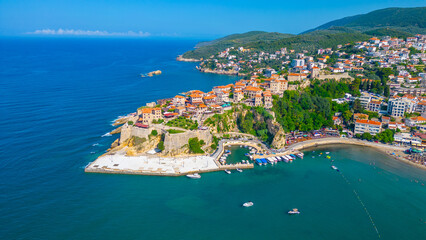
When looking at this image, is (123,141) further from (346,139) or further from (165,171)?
(346,139)

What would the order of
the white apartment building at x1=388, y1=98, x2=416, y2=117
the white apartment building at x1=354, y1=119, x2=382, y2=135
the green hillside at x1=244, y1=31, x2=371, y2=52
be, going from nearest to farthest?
the white apartment building at x1=354, y1=119, x2=382, y2=135 < the white apartment building at x1=388, y1=98, x2=416, y2=117 < the green hillside at x1=244, y1=31, x2=371, y2=52

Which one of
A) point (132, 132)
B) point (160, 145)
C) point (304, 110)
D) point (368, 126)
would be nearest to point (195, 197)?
point (160, 145)

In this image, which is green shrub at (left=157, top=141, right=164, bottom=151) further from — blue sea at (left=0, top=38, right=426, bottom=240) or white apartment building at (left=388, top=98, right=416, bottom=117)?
white apartment building at (left=388, top=98, right=416, bottom=117)

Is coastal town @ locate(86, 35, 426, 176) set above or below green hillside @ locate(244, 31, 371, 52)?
below

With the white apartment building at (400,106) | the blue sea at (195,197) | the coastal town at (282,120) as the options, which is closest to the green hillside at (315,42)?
the coastal town at (282,120)

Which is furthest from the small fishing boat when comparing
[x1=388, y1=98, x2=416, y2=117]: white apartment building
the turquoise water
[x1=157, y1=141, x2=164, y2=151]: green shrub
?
[x1=388, y1=98, x2=416, y2=117]: white apartment building

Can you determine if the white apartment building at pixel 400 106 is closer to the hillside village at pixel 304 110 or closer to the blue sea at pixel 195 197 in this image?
the hillside village at pixel 304 110

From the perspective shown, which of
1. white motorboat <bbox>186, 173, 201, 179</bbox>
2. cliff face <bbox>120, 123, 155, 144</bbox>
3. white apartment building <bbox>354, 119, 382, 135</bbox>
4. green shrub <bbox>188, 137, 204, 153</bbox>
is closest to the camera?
white motorboat <bbox>186, 173, 201, 179</bbox>
